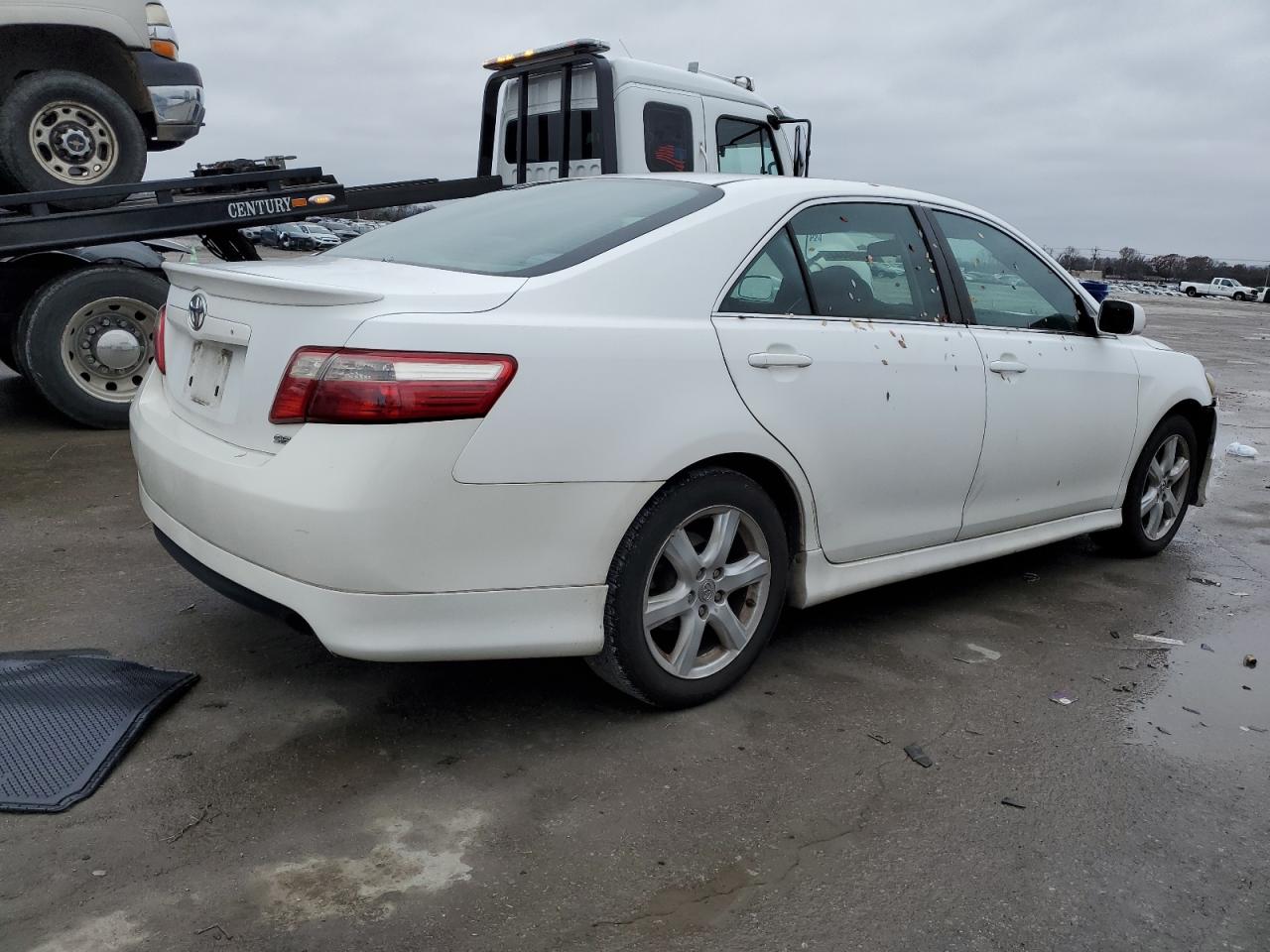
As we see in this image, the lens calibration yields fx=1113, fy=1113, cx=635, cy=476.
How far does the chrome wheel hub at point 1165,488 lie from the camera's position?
503 centimetres

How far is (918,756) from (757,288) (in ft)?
4.61

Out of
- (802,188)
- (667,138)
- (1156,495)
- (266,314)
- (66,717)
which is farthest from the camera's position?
(667,138)

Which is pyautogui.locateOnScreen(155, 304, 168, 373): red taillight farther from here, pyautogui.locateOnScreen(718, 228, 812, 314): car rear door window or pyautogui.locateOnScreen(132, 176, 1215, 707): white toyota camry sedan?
pyautogui.locateOnScreen(718, 228, 812, 314): car rear door window

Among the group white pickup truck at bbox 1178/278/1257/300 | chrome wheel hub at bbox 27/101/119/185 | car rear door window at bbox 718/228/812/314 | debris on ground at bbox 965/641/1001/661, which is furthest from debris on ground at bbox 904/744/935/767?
white pickup truck at bbox 1178/278/1257/300

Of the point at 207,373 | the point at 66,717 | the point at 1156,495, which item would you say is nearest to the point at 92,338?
the point at 207,373

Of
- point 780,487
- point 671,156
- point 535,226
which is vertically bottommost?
point 780,487

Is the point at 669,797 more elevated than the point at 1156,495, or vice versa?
the point at 1156,495

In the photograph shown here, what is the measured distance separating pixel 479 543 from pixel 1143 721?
211 centimetres

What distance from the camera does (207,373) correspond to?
3.03 meters

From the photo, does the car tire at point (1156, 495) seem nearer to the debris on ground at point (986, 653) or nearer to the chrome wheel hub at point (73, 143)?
the debris on ground at point (986, 653)

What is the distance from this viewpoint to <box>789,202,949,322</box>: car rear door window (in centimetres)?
350

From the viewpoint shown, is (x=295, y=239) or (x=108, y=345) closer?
(x=108, y=345)

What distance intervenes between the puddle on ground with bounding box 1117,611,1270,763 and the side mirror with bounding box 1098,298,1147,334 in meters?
1.23

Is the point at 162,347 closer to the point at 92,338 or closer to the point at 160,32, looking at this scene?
the point at 92,338
